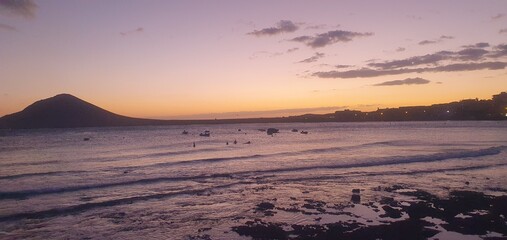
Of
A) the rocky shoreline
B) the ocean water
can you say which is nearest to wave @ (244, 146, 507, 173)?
the ocean water

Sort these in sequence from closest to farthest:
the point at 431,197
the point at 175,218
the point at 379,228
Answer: the point at 379,228 < the point at 175,218 < the point at 431,197

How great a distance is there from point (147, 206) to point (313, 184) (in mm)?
13337

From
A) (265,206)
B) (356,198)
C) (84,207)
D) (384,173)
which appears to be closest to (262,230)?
(265,206)

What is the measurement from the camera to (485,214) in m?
20.2

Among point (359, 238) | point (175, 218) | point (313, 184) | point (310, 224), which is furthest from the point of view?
point (313, 184)

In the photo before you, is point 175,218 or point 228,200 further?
point 228,200

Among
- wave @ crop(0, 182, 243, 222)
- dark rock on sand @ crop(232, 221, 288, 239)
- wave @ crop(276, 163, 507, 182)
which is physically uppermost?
wave @ crop(0, 182, 243, 222)

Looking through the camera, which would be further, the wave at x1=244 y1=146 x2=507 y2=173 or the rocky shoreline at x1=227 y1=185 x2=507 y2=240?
the wave at x1=244 y1=146 x2=507 y2=173

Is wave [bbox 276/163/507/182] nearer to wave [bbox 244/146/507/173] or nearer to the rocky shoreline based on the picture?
wave [bbox 244/146/507/173]

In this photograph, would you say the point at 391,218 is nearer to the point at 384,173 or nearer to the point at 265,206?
the point at 265,206

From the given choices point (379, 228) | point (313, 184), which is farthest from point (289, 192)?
point (379, 228)

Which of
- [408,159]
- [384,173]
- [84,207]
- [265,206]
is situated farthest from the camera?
[408,159]

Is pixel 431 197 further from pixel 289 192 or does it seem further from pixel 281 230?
pixel 281 230

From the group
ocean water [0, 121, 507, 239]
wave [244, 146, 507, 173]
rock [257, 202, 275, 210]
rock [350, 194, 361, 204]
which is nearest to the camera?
ocean water [0, 121, 507, 239]
